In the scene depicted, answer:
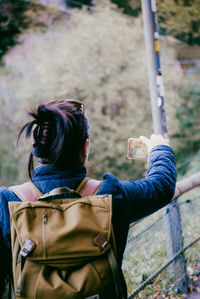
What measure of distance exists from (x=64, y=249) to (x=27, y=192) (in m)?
0.26

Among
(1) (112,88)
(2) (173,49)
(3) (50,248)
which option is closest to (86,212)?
(3) (50,248)

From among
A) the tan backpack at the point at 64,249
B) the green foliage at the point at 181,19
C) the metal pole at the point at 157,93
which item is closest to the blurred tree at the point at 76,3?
the green foliage at the point at 181,19

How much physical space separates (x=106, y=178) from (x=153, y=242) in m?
1.66

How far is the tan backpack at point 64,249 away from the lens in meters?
1.06

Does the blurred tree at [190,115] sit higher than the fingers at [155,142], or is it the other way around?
the fingers at [155,142]

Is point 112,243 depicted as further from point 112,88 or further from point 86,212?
point 112,88

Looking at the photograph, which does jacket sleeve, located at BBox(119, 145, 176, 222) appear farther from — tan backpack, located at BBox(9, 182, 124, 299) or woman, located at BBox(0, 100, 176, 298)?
tan backpack, located at BBox(9, 182, 124, 299)

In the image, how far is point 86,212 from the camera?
110 centimetres

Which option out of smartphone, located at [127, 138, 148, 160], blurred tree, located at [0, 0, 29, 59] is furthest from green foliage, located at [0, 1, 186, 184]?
smartphone, located at [127, 138, 148, 160]

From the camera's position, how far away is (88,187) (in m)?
1.20

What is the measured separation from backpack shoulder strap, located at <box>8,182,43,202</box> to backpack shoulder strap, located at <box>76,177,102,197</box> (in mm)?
151

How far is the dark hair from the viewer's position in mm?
1157

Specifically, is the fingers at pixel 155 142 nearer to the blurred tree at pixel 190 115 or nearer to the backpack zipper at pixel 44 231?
the backpack zipper at pixel 44 231

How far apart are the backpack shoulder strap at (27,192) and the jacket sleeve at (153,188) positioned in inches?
12.6
